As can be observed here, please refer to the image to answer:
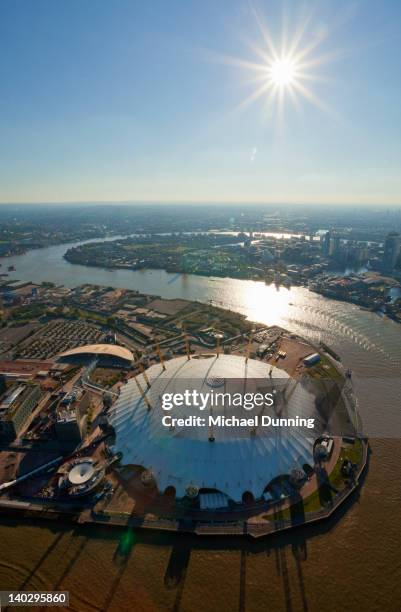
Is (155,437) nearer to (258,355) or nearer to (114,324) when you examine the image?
(258,355)

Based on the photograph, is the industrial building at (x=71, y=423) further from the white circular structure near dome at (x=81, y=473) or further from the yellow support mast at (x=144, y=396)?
the yellow support mast at (x=144, y=396)

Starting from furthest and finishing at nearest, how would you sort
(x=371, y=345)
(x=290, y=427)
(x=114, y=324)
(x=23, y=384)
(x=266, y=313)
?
(x=266, y=313), (x=114, y=324), (x=371, y=345), (x=23, y=384), (x=290, y=427)

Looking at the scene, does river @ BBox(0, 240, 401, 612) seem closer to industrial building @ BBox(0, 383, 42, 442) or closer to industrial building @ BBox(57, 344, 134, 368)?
industrial building @ BBox(0, 383, 42, 442)

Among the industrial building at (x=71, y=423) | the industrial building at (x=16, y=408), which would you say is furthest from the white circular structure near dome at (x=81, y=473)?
the industrial building at (x=16, y=408)

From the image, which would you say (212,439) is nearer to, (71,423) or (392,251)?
(71,423)

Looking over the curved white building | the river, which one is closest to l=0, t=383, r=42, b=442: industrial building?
the river

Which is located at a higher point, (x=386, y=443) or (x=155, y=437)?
(x=155, y=437)

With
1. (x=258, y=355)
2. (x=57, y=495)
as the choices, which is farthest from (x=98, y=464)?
(x=258, y=355)
